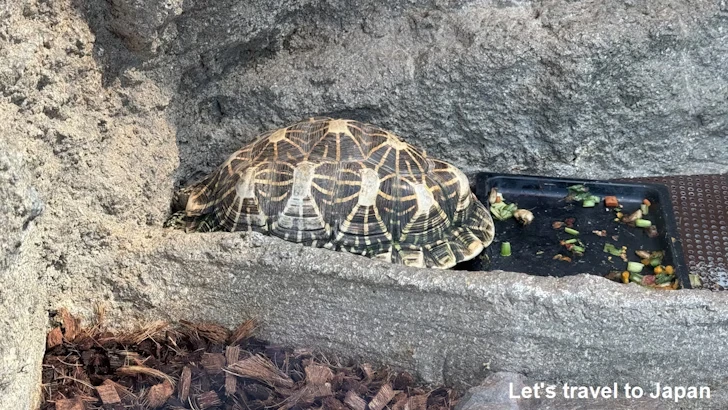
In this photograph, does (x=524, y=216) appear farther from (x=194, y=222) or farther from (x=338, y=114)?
(x=194, y=222)

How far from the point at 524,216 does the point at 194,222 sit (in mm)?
1326

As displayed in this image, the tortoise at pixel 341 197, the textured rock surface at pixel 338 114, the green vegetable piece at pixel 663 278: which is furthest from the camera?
the green vegetable piece at pixel 663 278

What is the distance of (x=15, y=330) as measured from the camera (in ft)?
6.31

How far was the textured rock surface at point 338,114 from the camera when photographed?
218 centimetres

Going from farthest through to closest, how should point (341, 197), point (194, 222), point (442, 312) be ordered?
point (194, 222)
point (341, 197)
point (442, 312)

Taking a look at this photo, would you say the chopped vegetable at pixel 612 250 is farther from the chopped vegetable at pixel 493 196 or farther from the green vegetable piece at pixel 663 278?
the chopped vegetable at pixel 493 196

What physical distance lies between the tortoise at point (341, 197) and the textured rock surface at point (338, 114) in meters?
0.21

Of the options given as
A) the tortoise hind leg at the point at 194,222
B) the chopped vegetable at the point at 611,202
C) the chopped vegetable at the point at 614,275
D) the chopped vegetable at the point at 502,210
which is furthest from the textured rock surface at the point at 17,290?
the chopped vegetable at the point at 611,202

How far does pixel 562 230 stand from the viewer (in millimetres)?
3166

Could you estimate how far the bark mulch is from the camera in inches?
88.2

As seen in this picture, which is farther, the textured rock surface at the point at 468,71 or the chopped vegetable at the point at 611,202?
the chopped vegetable at the point at 611,202

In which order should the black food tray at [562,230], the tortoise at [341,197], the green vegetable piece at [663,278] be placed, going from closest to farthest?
the tortoise at [341,197]
the green vegetable piece at [663,278]
the black food tray at [562,230]

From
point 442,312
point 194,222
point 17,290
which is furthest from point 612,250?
point 17,290

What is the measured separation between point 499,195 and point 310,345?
49.5 inches
